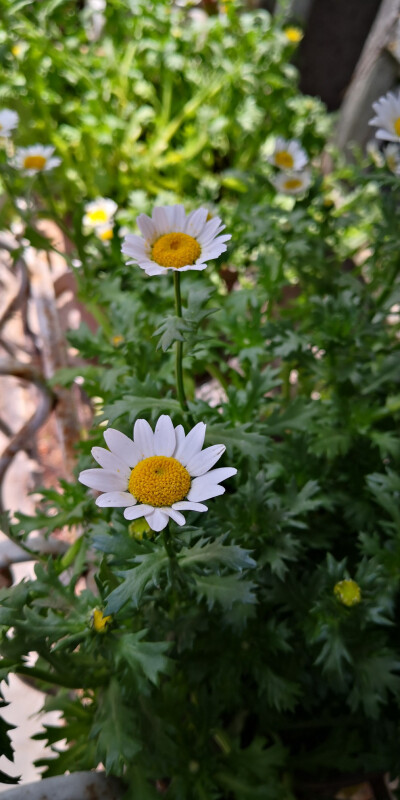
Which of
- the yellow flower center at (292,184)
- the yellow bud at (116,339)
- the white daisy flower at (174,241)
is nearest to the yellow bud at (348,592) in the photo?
the white daisy flower at (174,241)

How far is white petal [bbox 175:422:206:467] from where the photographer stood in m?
0.60

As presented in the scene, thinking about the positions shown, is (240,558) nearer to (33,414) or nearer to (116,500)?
(116,500)

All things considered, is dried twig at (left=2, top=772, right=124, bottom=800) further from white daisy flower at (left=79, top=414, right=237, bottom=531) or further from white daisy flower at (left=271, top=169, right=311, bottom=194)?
white daisy flower at (left=271, top=169, right=311, bottom=194)

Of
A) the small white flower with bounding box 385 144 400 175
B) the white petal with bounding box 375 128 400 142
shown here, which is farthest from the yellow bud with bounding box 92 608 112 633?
the small white flower with bounding box 385 144 400 175

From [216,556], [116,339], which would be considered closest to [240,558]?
[216,556]

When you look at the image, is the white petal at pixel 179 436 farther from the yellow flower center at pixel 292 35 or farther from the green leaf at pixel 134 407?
the yellow flower center at pixel 292 35

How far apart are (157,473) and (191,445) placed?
5 cm

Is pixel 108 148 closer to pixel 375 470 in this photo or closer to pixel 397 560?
pixel 375 470

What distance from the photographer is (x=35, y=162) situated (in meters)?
1.25

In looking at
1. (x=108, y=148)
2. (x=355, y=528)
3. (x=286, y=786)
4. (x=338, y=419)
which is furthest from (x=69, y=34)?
(x=286, y=786)

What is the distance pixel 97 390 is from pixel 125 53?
1.59 metres

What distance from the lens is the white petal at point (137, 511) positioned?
53cm

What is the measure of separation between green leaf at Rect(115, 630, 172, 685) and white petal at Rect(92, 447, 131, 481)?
0.20 metres

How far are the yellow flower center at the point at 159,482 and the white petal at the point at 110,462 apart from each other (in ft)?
0.04
